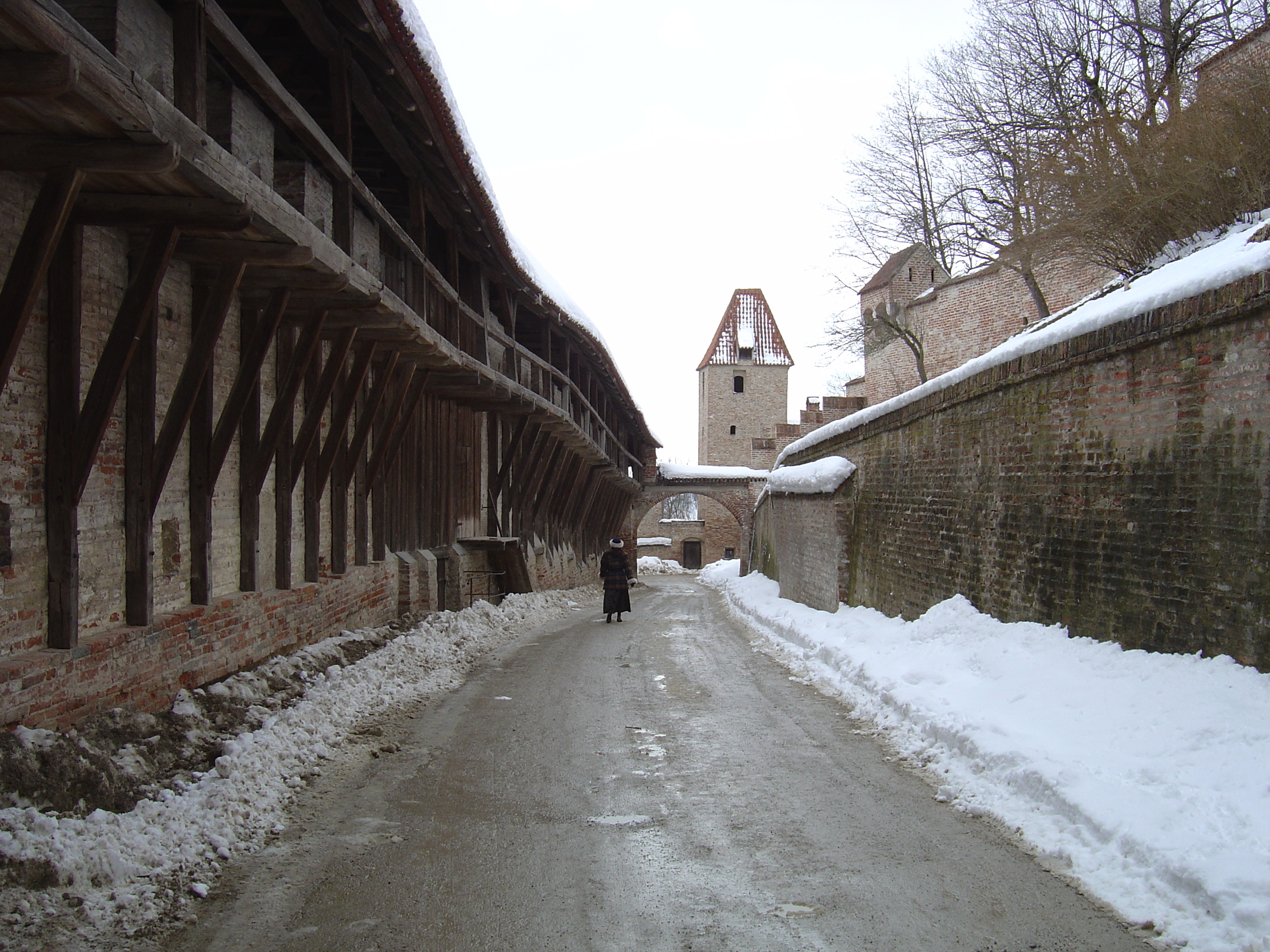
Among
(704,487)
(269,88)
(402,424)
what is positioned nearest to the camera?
(269,88)

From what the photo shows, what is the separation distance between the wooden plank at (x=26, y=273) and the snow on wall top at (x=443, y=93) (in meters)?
2.86

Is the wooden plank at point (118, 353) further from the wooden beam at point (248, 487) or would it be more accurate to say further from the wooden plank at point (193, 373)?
the wooden beam at point (248, 487)

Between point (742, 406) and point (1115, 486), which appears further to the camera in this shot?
point (742, 406)

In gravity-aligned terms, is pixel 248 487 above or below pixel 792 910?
above

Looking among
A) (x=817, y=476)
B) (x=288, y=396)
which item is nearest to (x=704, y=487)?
(x=817, y=476)

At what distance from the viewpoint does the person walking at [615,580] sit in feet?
46.7

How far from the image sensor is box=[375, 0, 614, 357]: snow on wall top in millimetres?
6348

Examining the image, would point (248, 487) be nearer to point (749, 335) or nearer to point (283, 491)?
point (283, 491)

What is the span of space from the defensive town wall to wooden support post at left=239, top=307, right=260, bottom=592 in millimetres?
6089

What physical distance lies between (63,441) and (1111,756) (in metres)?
5.63

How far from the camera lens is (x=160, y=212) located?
480 cm

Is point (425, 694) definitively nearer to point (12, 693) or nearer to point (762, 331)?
point (12, 693)

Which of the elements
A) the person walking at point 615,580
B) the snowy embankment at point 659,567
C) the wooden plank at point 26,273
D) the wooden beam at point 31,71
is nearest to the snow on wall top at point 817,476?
the person walking at point 615,580

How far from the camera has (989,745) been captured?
17.1ft
